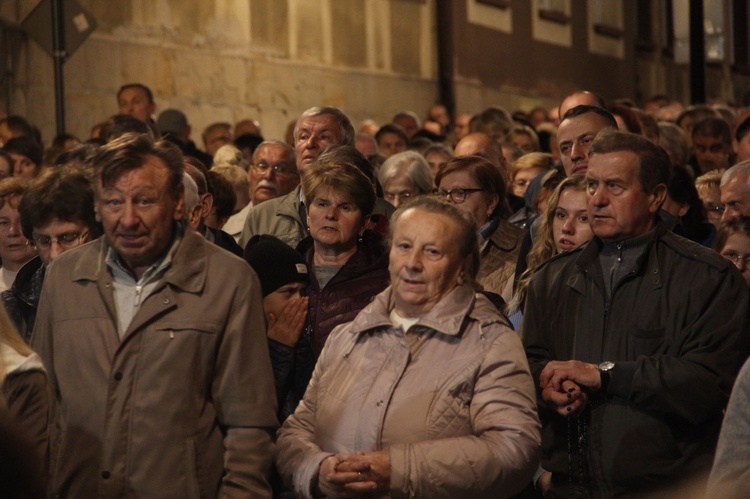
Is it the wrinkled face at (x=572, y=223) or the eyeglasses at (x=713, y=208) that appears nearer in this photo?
the wrinkled face at (x=572, y=223)

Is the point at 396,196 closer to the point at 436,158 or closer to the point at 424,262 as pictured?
the point at 436,158

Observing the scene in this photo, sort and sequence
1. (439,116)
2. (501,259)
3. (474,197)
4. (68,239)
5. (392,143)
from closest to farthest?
1. (68,239)
2. (501,259)
3. (474,197)
4. (392,143)
5. (439,116)

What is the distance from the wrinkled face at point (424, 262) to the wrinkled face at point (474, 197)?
9.31ft

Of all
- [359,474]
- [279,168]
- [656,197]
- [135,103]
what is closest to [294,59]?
[135,103]

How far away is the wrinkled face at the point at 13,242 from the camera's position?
25.6 feet

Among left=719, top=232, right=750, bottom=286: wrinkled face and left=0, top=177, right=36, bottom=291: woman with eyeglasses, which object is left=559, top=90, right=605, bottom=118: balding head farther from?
left=0, top=177, right=36, bottom=291: woman with eyeglasses

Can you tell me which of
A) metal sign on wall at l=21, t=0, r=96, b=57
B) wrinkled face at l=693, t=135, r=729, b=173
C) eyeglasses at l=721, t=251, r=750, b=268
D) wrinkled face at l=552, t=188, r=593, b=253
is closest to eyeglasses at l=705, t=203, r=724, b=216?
wrinkled face at l=552, t=188, r=593, b=253

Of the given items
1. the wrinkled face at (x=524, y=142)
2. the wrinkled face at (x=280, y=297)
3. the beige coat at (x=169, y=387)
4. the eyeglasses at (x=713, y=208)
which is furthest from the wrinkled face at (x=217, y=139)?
the beige coat at (x=169, y=387)

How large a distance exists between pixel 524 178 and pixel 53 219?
5157 millimetres

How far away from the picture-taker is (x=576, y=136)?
8.58 meters

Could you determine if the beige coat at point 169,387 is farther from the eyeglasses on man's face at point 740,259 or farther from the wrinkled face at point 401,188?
the wrinkled face at point 401,188

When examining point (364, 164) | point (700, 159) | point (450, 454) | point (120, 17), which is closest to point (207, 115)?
point (120, 17)

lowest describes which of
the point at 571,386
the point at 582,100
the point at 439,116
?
the point at 571,386

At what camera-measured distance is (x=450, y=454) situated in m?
5.36
